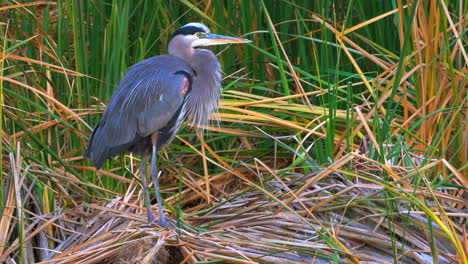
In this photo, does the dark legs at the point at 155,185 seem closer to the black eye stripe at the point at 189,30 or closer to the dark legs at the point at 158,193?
the dark legs at the point at 158,193

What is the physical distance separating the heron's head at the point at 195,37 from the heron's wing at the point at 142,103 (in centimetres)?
9

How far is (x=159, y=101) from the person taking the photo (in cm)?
293

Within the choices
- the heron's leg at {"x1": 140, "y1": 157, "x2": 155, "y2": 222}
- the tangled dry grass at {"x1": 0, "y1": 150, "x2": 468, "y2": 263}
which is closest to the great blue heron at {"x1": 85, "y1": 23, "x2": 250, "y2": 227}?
the heron's leg at {"x1": 140, "y1": 157, "x2": 155, "y2": 222}

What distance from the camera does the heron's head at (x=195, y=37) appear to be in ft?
9.73

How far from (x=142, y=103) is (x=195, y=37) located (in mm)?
320

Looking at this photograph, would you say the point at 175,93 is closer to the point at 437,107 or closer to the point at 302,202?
the point at 302,202

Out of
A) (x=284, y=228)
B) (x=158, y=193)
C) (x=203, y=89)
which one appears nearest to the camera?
(x=284, y=228)

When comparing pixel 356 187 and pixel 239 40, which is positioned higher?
pixel 239 40

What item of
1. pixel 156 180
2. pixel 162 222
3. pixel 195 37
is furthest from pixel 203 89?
pixel 162 222

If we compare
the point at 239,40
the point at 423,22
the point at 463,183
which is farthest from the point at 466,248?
the point at 239,40

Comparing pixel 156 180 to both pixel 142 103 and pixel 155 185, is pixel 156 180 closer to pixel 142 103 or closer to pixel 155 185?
pixel 155 185

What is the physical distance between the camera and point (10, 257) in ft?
8.10

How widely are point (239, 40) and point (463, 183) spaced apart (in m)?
0.92

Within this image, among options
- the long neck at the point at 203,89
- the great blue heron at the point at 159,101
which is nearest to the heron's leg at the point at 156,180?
the great blue heron at the point at 159,101
